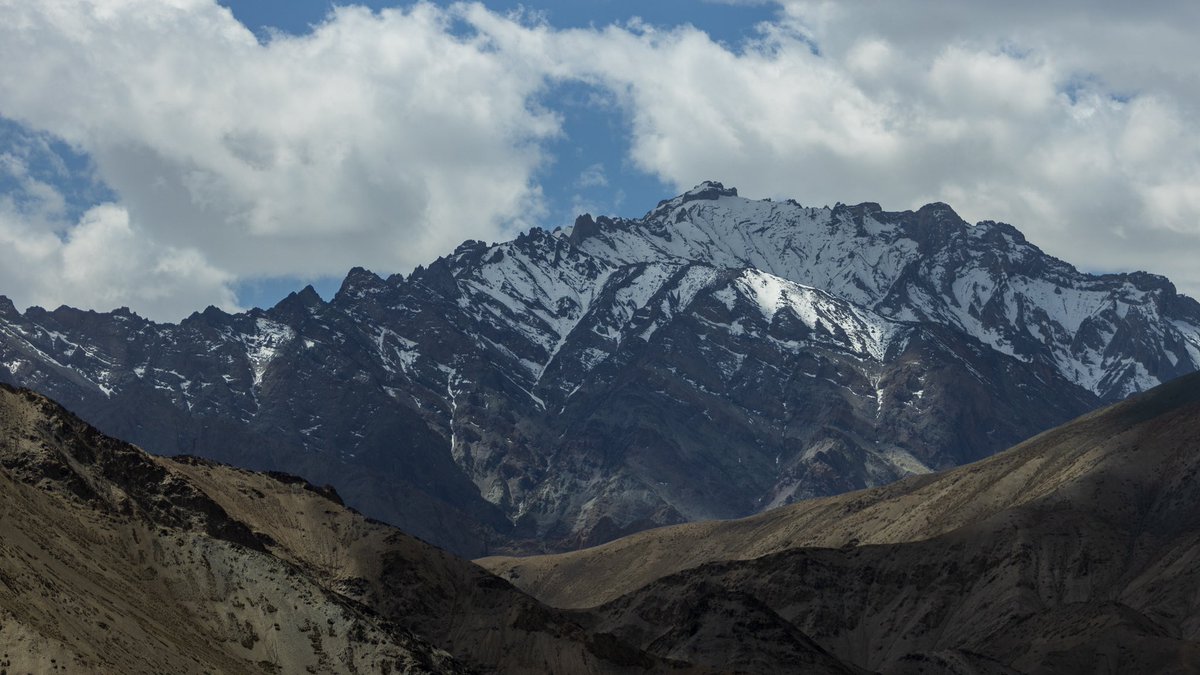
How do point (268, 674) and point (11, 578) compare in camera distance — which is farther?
point (268, 674)

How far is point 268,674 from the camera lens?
198 meters

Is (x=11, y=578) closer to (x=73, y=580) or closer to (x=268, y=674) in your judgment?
(x=73, y=580)

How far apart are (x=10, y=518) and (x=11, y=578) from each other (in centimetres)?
2111

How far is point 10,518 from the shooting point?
192 meters

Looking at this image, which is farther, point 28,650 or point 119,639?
point 119,639

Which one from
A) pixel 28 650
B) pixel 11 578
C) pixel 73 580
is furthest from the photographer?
pixel 73 580

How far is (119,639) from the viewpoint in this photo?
174625mm

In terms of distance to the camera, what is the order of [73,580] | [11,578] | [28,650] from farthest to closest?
[73,580]
[11,578]
[28,650]

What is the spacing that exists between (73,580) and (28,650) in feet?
97.0

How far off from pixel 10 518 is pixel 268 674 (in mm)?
32002

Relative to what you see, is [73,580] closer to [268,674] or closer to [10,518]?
[10,518]

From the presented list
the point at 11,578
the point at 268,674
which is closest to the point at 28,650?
the point at 11,578

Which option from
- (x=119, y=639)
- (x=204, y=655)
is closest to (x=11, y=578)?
(x=119, y=639)

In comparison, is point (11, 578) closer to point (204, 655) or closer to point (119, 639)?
point (119, 639)
